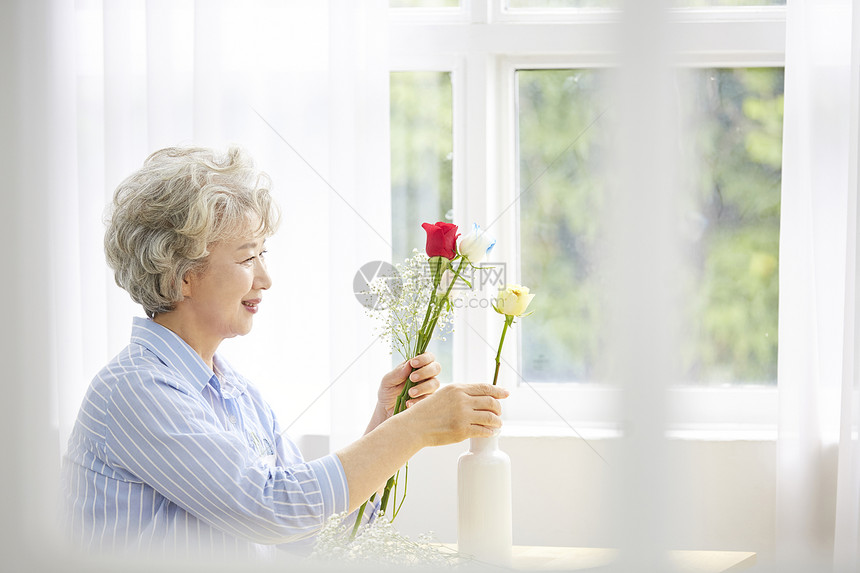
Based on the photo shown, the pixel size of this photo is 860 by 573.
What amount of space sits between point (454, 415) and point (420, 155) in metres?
1.27

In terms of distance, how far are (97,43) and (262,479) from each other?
1596 mm

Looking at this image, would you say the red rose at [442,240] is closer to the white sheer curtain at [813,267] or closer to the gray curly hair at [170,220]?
the gray curly hair at [170,220]

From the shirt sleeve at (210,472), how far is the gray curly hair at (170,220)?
0.23 meters

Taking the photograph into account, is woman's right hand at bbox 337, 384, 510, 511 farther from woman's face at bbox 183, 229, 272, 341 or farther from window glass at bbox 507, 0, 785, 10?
window glass at bbox 507, 0, 785, 10

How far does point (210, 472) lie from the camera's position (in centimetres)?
111

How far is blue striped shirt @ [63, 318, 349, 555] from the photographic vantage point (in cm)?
112

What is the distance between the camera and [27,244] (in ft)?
1.76

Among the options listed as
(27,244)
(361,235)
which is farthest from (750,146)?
(27,244)

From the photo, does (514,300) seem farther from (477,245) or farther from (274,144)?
(274,144)

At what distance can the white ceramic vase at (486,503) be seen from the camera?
4.27 ft

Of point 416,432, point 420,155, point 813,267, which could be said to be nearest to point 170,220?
point 416,432

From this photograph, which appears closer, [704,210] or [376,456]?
[376,456]

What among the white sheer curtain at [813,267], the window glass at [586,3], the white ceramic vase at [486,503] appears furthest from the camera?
the window glass at [586,3]

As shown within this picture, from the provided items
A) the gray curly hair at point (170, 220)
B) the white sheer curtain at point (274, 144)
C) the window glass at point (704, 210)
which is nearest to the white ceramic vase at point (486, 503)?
the gray curly hair at point (170, 220)
